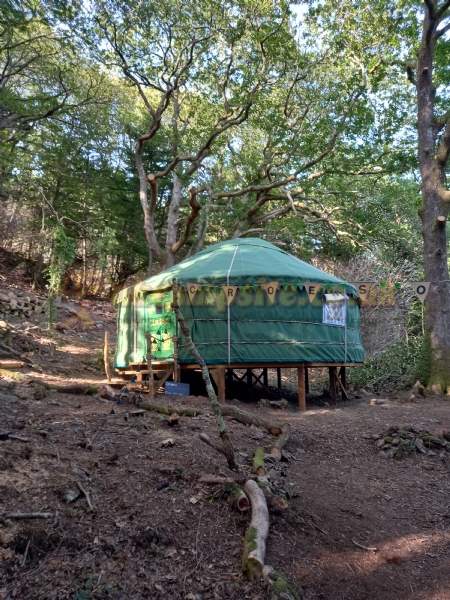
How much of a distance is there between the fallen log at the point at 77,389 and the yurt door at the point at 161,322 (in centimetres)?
201

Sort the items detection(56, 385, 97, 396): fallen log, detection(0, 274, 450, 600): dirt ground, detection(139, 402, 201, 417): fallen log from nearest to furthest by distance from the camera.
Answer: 1. detection(0, 274, 450, 600): dirt ground
2. detection(139, 402, 201, 417): fallen log
3. detection(56, 385, 97, 396): fallen log

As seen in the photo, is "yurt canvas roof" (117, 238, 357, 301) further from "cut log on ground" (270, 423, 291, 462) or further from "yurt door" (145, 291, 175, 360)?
"cut log on ground" (270, 423, 291, 462)

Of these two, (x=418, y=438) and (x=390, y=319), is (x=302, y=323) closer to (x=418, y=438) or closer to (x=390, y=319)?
(x=418, y=438)

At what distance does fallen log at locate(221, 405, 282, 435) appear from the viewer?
5.21 meters

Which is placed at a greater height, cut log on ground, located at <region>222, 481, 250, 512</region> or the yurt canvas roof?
the yurt canvas roof

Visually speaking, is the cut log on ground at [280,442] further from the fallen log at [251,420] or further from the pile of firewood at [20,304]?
the pile of firewood at [20,304]

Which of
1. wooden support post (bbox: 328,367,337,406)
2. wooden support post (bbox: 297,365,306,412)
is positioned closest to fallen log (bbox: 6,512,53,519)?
wooden support post (bbox: 297,365,306,412)

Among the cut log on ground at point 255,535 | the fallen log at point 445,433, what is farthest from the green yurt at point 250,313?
the cut log on ground at point 255,535

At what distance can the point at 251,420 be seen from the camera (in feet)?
18.1

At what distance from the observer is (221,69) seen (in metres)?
12.1

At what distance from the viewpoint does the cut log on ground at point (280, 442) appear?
436cm

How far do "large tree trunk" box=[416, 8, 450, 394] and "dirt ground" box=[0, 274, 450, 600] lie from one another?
12.4 ft

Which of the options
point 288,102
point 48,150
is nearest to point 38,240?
point 48,150

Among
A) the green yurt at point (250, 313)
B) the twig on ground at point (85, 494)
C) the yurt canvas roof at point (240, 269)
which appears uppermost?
the yurt canvas roof at point (240, 269)
